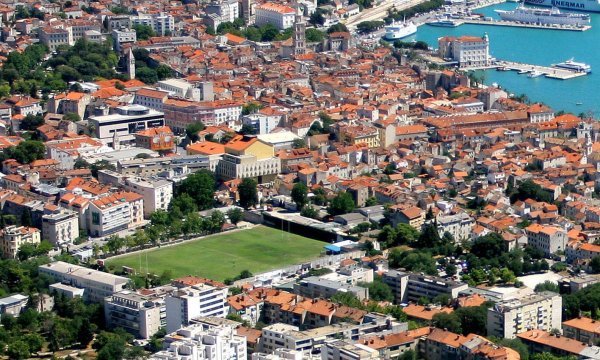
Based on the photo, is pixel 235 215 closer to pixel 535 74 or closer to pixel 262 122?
pixel 262 122

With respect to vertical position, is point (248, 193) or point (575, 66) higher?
point (248, 193)

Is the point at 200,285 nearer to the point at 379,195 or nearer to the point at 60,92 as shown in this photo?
the point at 379,195

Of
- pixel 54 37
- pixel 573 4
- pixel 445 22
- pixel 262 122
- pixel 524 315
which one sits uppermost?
pixel 54 37

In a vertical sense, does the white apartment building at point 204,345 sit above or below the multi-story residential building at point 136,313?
above

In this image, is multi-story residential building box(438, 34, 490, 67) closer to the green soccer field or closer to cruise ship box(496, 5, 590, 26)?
cruise ship box(496, 5, 590, 26)

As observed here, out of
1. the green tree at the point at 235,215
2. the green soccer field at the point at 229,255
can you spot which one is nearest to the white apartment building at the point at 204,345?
the green soccer field at the point at 229,255

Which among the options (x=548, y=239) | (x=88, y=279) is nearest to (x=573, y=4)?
(x=548, y=239)

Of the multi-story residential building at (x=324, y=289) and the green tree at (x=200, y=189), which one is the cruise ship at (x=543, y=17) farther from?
the multi-story residential building at (x=324, y=289)
